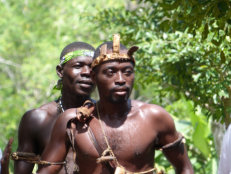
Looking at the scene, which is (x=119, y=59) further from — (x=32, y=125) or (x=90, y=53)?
(x=32, y=125)

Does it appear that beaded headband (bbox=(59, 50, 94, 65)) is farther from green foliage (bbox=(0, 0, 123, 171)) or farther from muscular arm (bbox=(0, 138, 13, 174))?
green foliage (bbox=(0, 0, 123, 171))

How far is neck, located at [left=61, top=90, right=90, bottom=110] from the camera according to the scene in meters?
5.08

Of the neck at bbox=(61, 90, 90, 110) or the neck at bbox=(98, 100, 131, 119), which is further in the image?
the neck at bbox=(61, 90, 90, 110)

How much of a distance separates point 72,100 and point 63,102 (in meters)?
0.18

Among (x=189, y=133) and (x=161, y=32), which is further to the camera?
(x=189, y=133)

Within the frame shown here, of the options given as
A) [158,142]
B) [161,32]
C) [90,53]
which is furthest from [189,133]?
[158,142]

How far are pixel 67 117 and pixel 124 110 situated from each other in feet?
1.33

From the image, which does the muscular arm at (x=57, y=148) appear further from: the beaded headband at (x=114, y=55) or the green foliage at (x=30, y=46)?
the green foliage at (x=30, y=46)

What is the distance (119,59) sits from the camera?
4.03 metres

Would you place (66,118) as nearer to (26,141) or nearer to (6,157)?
(6,157)

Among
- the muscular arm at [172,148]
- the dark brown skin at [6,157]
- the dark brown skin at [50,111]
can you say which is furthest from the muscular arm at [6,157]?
the muscular arm at [172,148]

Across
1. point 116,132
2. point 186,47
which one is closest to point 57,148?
point 116,132

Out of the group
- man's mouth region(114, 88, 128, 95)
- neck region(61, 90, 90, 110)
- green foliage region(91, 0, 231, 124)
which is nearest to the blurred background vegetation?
green foliage region(91, 0, 231, 124)

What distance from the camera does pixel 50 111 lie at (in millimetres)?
5316
